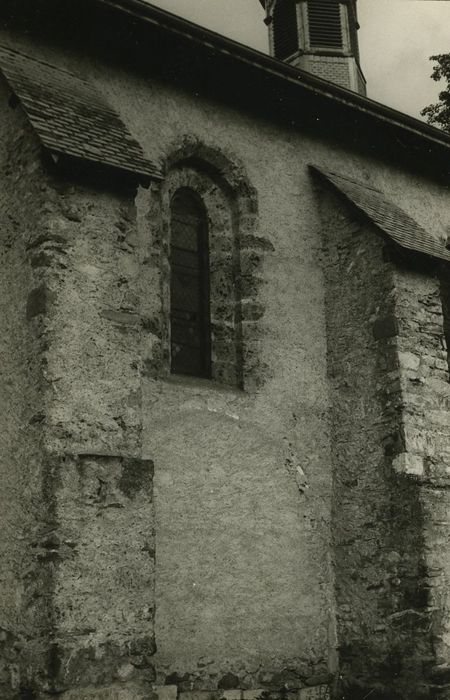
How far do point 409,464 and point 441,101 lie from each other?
11.3 meters

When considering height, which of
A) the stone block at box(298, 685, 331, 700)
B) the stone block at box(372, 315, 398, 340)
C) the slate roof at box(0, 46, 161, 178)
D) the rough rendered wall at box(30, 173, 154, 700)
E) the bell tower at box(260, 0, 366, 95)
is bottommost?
the stone block at box(298, 685, 331, 700)

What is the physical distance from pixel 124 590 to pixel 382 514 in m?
3.20

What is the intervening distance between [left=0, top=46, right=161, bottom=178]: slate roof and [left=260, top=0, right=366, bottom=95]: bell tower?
753 centimetres

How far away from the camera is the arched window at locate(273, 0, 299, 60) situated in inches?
573

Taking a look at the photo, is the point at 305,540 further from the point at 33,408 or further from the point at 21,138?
the point at 21,138

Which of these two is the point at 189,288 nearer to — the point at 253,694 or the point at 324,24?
the point at 253,694

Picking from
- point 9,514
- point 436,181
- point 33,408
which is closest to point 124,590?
point 9,514

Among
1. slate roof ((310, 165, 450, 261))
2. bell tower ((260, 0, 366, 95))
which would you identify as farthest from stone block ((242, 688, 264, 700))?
bell tower ((260, 0, 366, 95))

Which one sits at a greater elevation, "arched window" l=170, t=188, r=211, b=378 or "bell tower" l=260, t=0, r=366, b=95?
"bell tower" l=260, t=0, r=366, b=95

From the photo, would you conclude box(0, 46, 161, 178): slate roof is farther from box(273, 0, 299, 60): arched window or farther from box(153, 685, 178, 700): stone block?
box(273, 0, 299, 60): arched window

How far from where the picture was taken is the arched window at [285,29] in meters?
14.6

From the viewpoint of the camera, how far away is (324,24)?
579 inches

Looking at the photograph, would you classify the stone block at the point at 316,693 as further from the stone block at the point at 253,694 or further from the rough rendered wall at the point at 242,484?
the stone block at the point at 253,694

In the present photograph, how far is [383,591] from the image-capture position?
26.2ft
